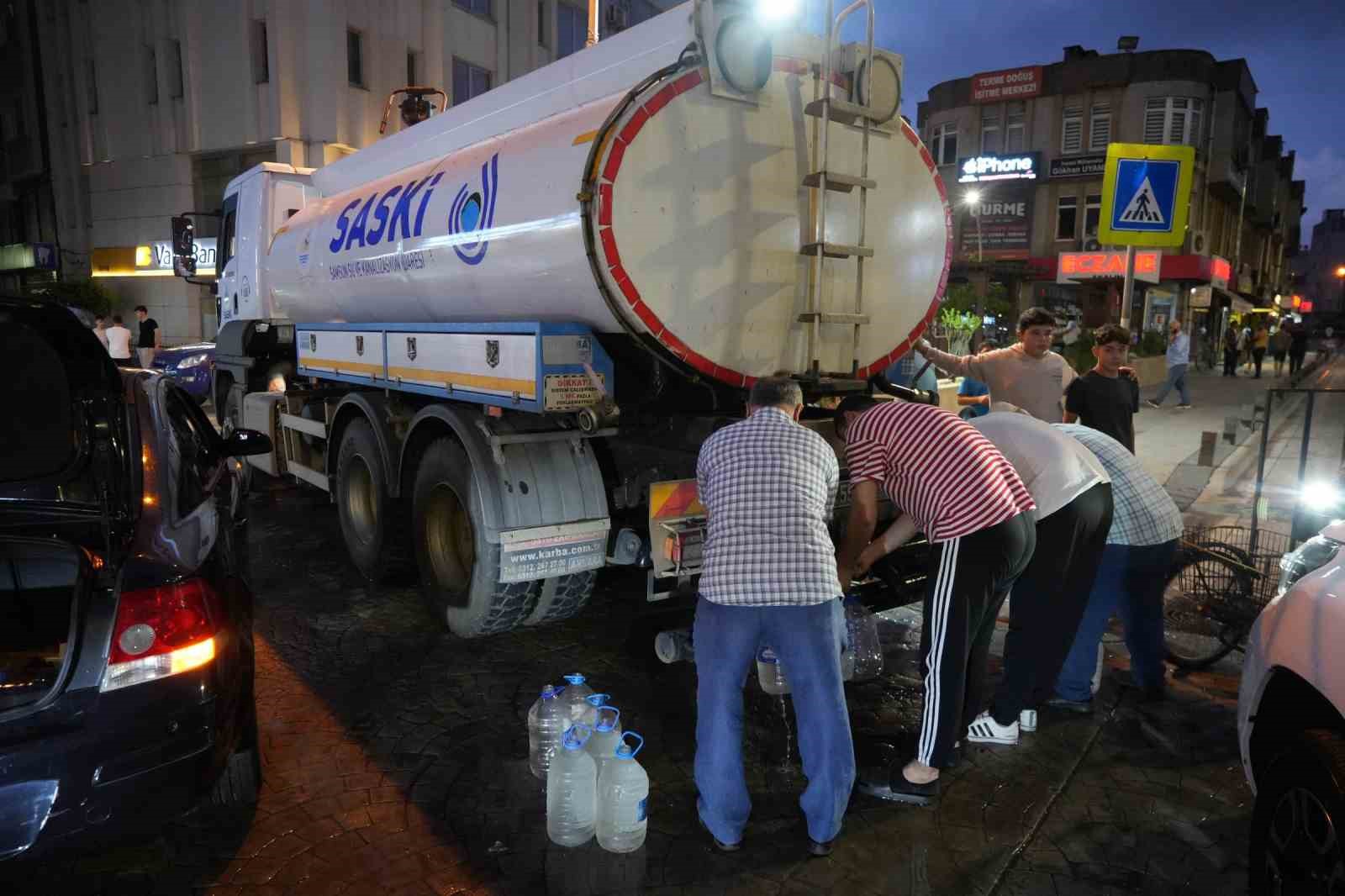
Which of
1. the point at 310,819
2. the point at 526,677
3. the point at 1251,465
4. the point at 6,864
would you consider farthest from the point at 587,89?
the point at 1251,465

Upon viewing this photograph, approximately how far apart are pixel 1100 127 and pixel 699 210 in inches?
1464

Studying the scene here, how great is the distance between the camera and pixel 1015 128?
36.9 m

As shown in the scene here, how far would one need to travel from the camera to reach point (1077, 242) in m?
35.2

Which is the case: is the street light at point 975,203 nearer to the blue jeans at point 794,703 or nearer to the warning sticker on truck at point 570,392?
the warning sticker on truck at point 570,392

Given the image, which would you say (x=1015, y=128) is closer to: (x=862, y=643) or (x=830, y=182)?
(x=830, y=182)

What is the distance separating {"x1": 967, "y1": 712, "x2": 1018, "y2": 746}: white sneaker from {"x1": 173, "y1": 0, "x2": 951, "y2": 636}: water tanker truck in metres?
0.99

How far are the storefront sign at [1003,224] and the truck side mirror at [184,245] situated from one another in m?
31.1

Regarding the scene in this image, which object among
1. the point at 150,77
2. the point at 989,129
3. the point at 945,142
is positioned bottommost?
the point at 150,77

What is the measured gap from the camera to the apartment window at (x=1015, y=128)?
36688 millimetres

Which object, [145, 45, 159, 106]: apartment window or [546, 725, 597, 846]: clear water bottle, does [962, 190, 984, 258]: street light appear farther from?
[546, 725, 597, 846]: clear water bottle

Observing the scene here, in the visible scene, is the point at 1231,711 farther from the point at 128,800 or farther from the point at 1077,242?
the point at 1077,242

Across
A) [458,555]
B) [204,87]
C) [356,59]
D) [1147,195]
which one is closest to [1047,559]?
[458,555]

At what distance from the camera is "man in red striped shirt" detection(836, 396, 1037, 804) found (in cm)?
336

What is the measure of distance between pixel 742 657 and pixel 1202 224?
132 ft
